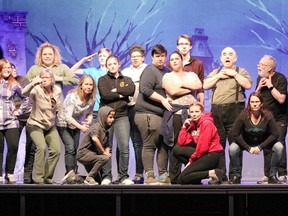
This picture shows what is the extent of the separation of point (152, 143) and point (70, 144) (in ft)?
3.14

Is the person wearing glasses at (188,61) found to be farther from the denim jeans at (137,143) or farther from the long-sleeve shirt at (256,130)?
the denim jeans at (137,143)

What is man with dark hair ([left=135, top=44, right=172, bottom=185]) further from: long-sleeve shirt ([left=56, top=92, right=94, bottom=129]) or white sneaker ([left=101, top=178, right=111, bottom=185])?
long-sleeve shirt ([left=56, top=92, right=94, bottom=129])

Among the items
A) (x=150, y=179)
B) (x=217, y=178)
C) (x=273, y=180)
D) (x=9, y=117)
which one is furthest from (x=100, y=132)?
(x=273, y=180)

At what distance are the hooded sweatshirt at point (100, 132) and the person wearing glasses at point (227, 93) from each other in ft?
4.10

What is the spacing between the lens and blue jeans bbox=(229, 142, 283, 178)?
378 inches

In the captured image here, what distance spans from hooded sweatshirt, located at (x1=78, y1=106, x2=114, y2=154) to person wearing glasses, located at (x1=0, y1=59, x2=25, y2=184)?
806 mm

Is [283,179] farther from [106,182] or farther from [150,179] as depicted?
[106,182]

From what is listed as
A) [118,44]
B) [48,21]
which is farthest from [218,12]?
[48,21]

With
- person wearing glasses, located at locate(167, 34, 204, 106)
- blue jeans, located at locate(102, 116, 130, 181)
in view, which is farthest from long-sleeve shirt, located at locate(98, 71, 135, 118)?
person wearing glasses, located at locate(167, 34, 204, 106)

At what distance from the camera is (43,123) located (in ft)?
31.9
